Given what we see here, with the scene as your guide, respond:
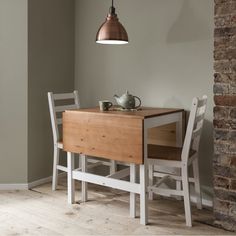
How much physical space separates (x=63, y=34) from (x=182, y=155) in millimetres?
1904

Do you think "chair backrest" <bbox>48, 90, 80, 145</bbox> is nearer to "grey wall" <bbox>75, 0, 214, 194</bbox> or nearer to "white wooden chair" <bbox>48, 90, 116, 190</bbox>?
"white wooden chair" <bbox>48, 90, 116, 190</bbox>

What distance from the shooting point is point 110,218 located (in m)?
2.55

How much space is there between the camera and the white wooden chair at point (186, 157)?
237 cm

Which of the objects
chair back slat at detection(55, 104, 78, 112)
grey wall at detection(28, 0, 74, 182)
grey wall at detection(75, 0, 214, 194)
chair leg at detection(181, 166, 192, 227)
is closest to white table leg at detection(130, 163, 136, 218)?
chair leg at detection(181, 166, 192, 227)

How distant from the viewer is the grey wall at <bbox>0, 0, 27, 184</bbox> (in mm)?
3096

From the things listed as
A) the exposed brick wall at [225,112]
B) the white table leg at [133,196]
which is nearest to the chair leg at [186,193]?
the exposed brick wall at [225,112]

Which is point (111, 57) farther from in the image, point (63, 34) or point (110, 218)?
point (110, 218)

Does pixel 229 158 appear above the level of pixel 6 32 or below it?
below

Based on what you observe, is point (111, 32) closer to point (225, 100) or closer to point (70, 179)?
point (225, 100)

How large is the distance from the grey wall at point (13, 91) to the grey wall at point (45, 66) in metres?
0.06

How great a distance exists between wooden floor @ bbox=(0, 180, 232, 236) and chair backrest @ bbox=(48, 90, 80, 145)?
0.58m

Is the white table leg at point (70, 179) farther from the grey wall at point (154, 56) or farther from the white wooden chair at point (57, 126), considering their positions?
the grey wall at point (154, 56)

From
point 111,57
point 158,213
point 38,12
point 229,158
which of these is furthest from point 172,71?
point 38,12

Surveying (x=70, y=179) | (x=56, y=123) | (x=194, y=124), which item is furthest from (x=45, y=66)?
(x=194, y=124)
